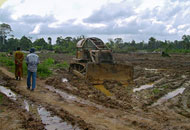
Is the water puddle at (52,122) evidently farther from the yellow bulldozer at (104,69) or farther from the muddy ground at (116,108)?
the yellow bulldozer at (104,69)

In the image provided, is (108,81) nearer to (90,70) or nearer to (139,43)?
(90,70)

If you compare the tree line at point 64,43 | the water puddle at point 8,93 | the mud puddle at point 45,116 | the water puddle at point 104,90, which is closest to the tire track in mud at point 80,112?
the mud puddle at point 45,116

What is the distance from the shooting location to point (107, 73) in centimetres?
1160

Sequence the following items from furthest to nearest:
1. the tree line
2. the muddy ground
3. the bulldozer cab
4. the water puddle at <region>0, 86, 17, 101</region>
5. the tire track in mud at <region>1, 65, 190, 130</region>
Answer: the tree line < the bulldozer cab < the water puddle at <region>0, 86, 17, 101</region> < the muddy ground < the tire track in mud at <region>1, 65, 190, 130</region>

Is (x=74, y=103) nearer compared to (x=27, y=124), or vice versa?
(x=27, y=124)

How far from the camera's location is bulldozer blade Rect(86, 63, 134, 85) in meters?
11.4

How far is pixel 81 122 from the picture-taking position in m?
5.19

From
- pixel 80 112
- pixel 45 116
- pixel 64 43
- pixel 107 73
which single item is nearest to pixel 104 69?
pixel 107 73

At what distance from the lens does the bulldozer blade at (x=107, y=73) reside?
1135 centimetres

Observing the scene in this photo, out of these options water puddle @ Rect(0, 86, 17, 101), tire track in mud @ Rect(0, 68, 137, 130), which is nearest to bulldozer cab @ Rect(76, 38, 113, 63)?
tire track in mud @ Rect(0, 68, 137, 130)

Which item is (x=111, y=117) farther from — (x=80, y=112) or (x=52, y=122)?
(x=52, y=122)

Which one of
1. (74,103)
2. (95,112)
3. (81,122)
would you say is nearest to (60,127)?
(81,122)

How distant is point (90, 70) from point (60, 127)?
6470 millimetres

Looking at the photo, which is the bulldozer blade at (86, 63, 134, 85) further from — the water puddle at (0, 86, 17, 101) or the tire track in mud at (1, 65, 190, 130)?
the tire track in mud at (1, 65, 190, 130)
